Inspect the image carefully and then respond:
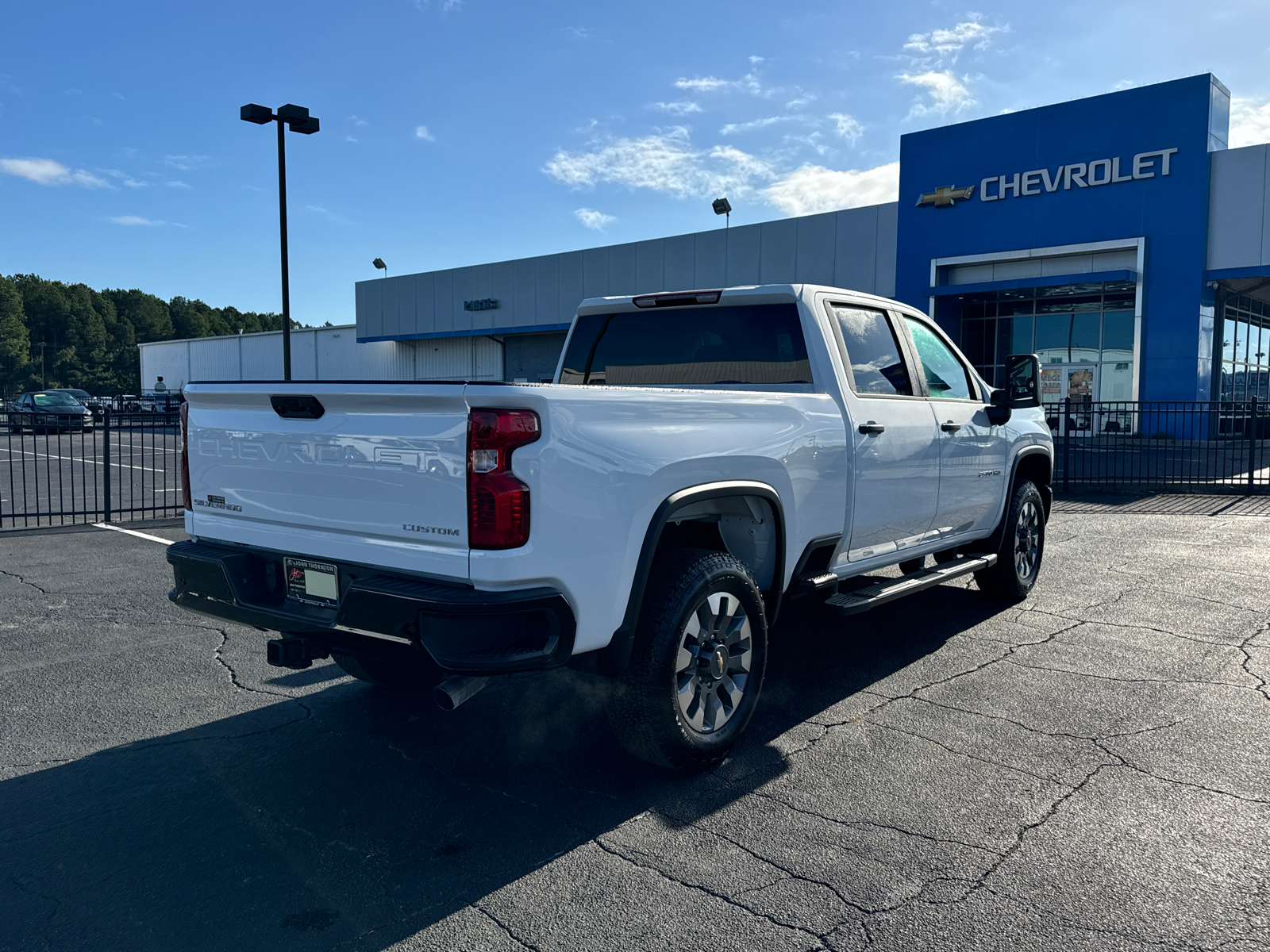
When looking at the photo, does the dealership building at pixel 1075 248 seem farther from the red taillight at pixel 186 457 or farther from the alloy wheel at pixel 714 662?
the alloy wheel at pixel 714 662

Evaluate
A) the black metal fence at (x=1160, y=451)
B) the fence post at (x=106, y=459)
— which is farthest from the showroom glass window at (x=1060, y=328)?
the fence post at (x=106, y=459)

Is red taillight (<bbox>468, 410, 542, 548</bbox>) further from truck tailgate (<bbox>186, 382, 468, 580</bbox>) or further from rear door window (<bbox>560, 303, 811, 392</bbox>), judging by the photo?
rear door window (<bbox>560, 303, 811, 392</bbox>)

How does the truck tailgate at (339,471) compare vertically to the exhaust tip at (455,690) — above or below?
above

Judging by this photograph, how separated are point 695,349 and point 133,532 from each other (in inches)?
322

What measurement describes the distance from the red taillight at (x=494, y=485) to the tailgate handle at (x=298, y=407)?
2.55 feet

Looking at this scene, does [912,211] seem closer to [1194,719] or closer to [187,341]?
[1194,719]

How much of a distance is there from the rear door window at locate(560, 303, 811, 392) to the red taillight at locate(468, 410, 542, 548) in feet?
5.67

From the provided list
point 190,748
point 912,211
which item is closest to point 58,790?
point 190,748

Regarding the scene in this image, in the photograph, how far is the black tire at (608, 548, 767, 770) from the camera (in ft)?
11.8

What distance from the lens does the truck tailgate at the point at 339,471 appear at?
3.19 metres

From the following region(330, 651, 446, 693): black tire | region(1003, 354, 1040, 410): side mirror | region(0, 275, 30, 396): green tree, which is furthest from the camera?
region(0, 275, 30, 396): green tree

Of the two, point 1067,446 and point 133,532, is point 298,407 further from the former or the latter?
point 1067,446

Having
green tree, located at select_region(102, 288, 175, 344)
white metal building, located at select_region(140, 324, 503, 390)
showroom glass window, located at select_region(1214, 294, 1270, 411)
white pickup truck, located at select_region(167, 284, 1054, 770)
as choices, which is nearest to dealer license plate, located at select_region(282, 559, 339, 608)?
white pickup truck, located at select_region(167, 284, 1054, 770)

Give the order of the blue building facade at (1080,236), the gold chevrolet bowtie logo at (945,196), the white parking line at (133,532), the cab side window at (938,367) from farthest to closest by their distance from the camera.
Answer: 1. the gold chevrolet bowtie logo at (945,196)
2. the blue building facade at (1080,236)
3. the white parking line at (133,532)
4. the cab side window at (938,367)
